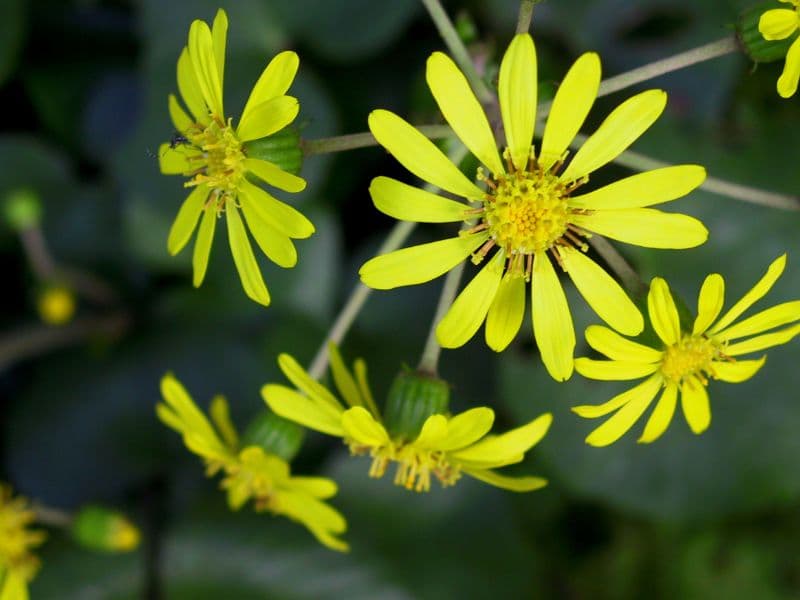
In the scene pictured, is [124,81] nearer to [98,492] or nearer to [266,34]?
[266,34]

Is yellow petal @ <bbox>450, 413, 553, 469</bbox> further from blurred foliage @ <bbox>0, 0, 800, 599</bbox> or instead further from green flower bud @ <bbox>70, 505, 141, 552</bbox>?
green flower bud @ <bbox>70, 505, 141, 552</bbox>

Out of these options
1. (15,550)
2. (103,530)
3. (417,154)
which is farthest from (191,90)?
(15,550)

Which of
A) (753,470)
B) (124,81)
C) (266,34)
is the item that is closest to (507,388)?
(753,470)

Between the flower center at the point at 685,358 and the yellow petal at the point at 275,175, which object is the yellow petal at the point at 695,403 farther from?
the yellow petal at the point at 275,175

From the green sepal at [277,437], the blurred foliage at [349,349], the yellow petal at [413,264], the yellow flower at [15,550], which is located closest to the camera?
the yellow petal at [413,264]

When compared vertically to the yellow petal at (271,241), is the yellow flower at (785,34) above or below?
above

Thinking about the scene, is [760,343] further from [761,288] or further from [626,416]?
[626,416]

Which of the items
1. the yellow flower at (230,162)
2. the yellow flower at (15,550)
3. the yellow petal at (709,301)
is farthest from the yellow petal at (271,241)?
the yellow flower at (15,550)

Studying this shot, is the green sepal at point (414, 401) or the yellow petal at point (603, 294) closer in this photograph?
the yellow petal at point (603, 294)
